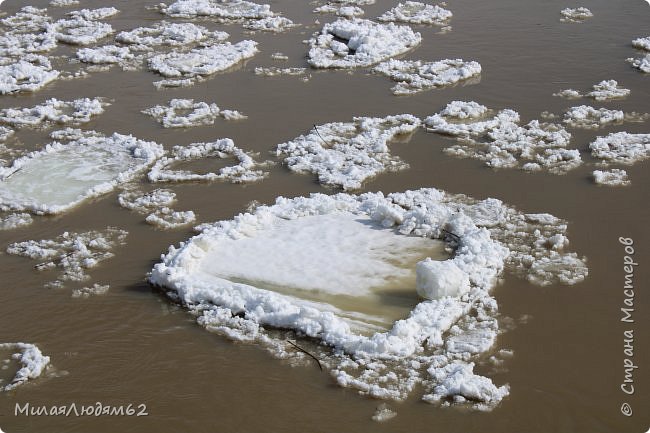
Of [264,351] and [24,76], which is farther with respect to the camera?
[24,76]

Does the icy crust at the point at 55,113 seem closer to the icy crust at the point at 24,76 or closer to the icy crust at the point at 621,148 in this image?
the icy crust at the point at 24,76

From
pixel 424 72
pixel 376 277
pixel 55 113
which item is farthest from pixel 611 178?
pixel 55 113

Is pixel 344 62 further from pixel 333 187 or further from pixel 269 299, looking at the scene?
pixel 269 299

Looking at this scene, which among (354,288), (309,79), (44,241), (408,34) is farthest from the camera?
(408,34)

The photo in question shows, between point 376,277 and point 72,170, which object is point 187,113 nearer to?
point 72,170

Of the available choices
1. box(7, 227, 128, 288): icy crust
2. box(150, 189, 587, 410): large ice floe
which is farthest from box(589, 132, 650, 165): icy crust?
box(7, 227, 128, 288): icy crust

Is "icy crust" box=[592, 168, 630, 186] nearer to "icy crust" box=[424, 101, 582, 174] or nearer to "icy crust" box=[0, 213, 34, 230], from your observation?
"icy crust" box=[424, 101, 582, 174]

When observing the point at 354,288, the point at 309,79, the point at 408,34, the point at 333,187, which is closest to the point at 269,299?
the point at 354,288
